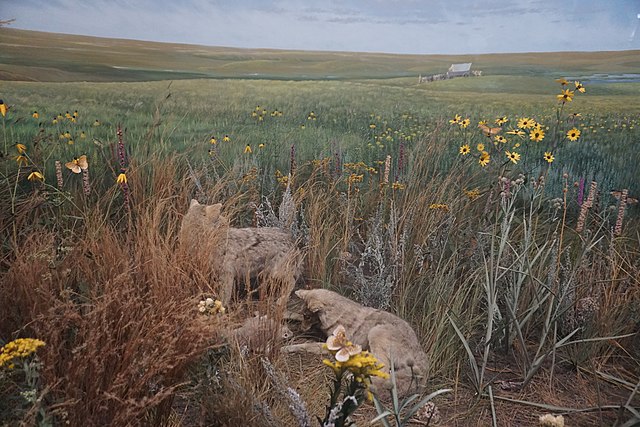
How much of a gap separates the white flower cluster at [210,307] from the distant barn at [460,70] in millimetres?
2995

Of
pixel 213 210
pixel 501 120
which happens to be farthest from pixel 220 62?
pixel 501 120

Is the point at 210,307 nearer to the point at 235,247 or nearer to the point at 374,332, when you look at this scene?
the point at 374,332

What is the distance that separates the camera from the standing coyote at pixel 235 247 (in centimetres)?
310

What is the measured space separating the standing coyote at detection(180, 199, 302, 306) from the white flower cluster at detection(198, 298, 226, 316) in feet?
2.07

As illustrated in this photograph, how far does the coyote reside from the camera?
2650mm

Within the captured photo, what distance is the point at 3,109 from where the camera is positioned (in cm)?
361

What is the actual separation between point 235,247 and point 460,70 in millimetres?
2341

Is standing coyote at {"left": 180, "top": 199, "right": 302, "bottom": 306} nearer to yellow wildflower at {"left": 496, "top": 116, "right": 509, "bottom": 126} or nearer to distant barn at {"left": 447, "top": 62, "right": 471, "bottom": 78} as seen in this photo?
yellow wildflower at {"left": 496, "top": 116, "right": 509, "bottom": 126}

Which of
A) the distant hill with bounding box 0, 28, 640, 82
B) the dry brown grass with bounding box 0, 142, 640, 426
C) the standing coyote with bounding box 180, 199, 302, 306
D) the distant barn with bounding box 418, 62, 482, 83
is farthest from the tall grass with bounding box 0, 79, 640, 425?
the distant barn with bounding box 418, 62, 482, 83

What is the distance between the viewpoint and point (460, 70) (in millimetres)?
4555

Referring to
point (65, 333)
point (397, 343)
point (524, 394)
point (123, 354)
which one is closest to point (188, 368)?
point (123, 354)

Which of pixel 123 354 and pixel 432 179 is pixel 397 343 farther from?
pixel 432 179

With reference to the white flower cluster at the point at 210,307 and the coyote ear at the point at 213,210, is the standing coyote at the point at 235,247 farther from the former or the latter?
the white flower cluster at the point at 210,307

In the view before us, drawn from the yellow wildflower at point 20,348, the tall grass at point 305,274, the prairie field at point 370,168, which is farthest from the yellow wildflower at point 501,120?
the yellow wildflower at point 20,348
